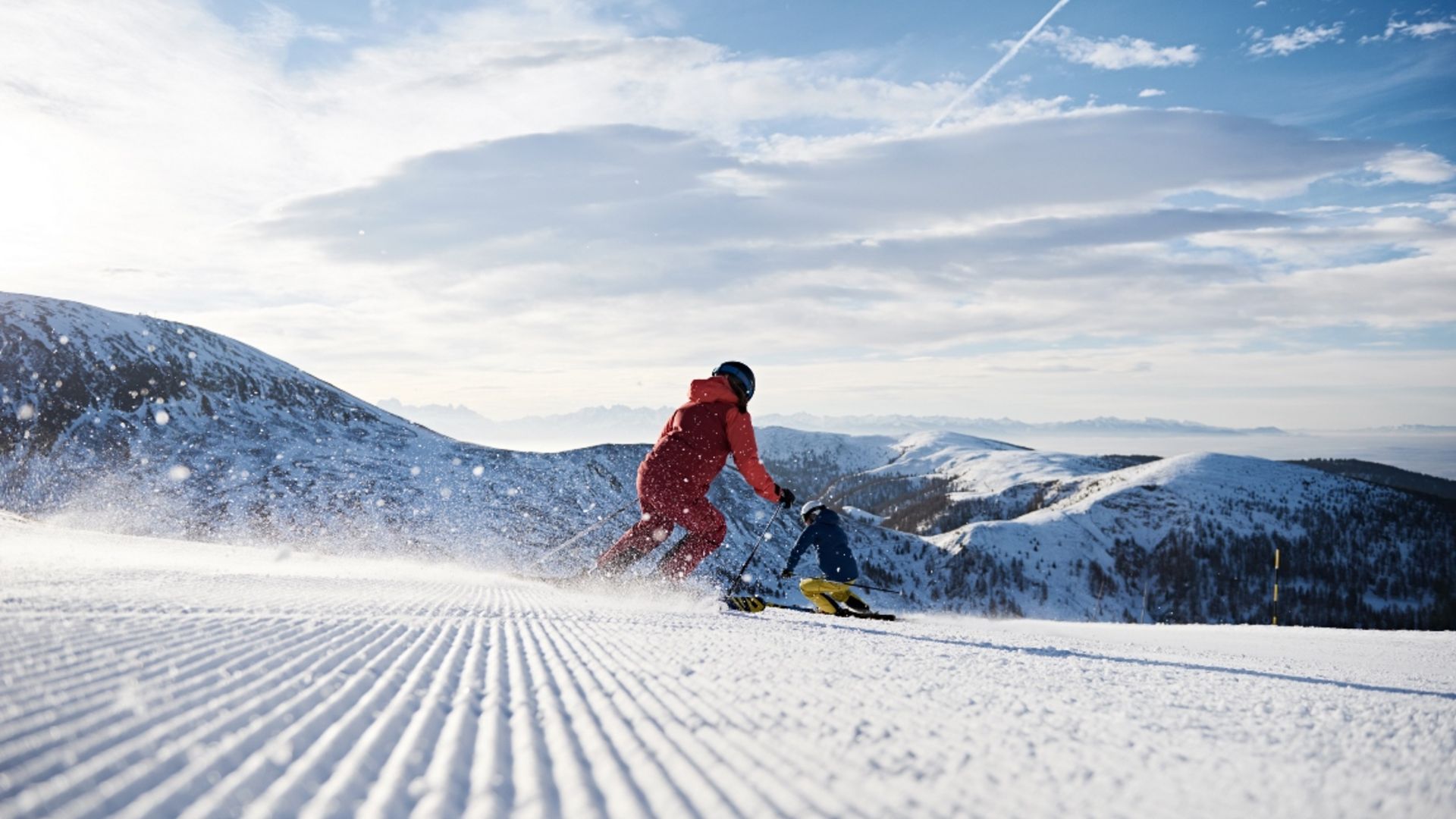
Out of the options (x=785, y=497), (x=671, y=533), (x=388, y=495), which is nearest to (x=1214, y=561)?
(x=388, y=495)

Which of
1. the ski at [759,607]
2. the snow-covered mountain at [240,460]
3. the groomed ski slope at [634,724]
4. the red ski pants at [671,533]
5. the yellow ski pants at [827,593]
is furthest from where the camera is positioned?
the snow-covered mountain at [240,460]

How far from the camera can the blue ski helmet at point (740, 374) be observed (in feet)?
31.6

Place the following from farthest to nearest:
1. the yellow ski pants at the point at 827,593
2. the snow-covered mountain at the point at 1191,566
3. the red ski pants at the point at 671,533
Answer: the snow-covered mountain at the point at 1191,566
the red ski pants at the point at 671,533
the yellow ski pants at the point at 827,593

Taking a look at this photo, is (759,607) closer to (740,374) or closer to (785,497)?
(785,497)

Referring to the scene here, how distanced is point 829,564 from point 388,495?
63.3 m

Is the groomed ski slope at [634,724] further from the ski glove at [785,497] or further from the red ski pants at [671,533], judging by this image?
the red ski pants at [671,533]

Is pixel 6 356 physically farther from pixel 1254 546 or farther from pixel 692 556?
pixel 1254 546

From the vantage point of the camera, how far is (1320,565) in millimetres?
179875

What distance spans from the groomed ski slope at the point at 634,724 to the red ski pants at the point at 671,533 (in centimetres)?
389

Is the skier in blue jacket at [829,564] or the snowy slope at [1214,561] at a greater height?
the skier in blue jacket at [829,564]

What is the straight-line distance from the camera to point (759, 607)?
873 centimetres

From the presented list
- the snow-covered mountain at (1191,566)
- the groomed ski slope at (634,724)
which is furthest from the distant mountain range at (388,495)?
the groomed ski slope at (634,724)

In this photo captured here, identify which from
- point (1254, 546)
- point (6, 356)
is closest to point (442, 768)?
point (6, 356)

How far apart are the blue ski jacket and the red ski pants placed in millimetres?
1018
